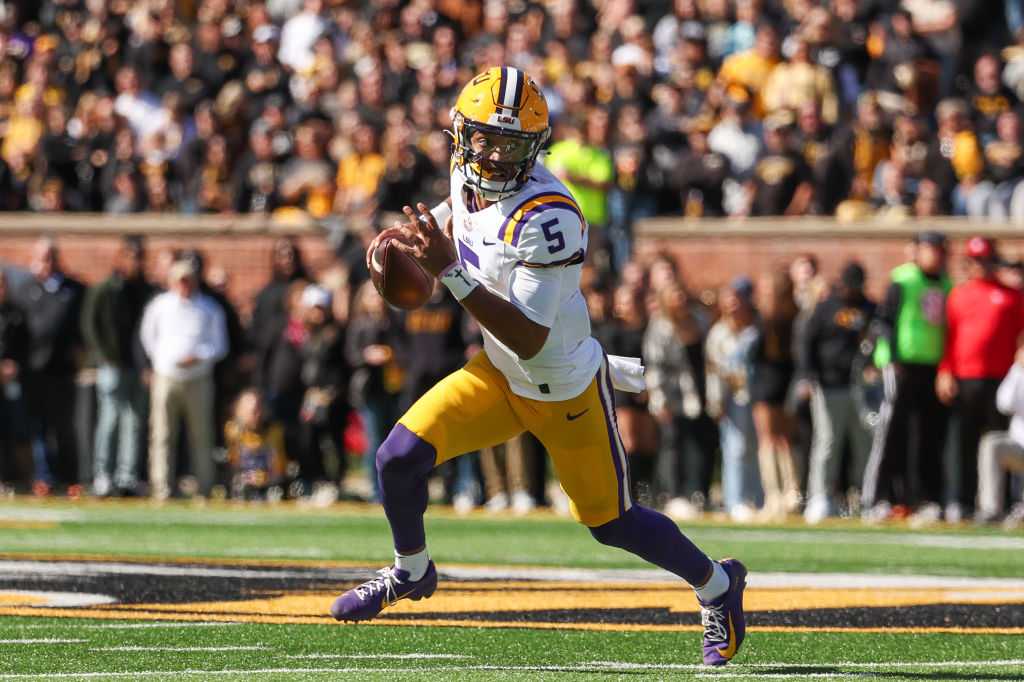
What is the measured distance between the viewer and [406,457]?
6031mm

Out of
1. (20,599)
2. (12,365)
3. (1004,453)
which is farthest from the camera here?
(12,365)

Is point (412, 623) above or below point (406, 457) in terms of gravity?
below

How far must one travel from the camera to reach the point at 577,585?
861 cm

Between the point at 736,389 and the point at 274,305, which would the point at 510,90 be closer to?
the point at 736,389

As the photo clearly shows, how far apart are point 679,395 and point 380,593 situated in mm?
7712

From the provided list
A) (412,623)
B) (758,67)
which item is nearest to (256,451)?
(758,67)

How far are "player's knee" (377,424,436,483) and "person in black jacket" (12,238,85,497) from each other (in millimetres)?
9082

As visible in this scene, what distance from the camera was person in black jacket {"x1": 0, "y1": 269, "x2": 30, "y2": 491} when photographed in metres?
14.7

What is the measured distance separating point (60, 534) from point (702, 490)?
4656 mm

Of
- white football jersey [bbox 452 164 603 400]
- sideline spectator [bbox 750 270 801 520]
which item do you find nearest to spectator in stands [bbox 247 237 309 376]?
sideline spectator [bbox 750 270 801 520]

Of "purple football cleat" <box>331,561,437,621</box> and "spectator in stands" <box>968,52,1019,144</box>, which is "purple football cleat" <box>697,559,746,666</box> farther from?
"spectator in stands" <box>968,52,1019,144</box>

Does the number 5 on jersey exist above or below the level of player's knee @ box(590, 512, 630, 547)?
above

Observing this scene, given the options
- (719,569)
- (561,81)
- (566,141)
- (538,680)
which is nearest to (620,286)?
(566,141)

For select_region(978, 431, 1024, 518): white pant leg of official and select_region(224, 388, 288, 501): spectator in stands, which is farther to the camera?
select_region(224, 388, 288, 501): spectator in stands
